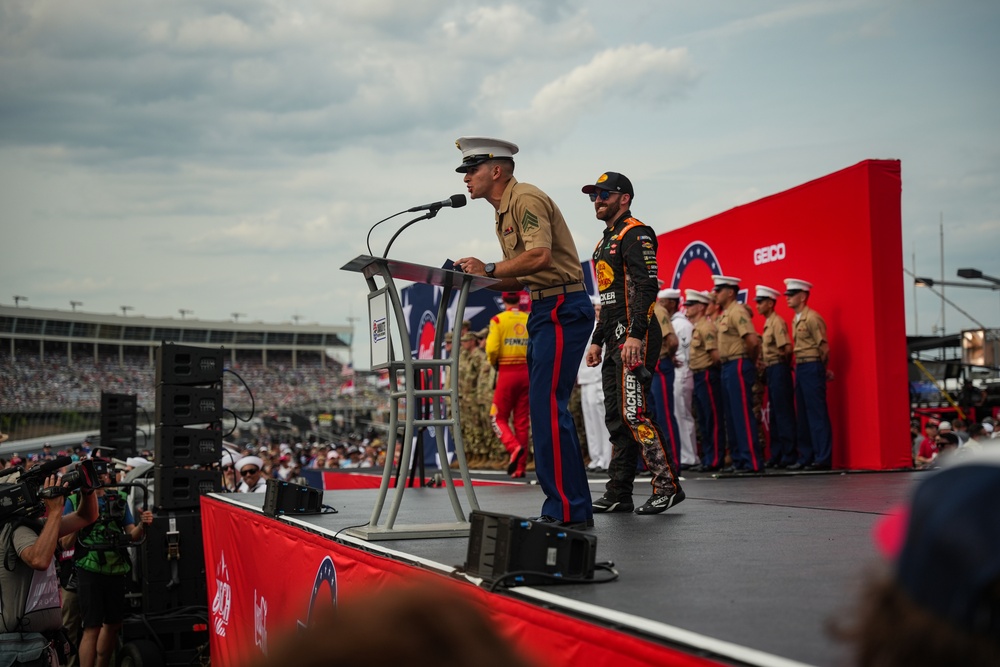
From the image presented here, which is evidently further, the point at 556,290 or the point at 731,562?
the point at 556,290

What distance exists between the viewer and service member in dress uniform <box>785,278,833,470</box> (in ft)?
35.5

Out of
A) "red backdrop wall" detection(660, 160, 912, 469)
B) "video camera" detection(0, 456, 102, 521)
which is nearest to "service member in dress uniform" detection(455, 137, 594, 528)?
"video camera" detection(0, 456, 102, 521)

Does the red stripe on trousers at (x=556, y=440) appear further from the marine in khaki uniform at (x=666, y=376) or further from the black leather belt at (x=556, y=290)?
the marine in khaki uniform at (x=666, y=376)

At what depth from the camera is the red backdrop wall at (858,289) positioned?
1059 cm

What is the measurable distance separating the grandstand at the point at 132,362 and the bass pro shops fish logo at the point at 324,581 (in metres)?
63.1

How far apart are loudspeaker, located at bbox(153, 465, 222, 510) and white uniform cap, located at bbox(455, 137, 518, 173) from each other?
6.43m

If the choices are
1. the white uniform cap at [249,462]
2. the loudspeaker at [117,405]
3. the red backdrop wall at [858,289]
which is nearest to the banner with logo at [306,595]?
the white uniform cap at [249,462]

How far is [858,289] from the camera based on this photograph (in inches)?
428

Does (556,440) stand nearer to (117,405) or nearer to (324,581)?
(324,581)

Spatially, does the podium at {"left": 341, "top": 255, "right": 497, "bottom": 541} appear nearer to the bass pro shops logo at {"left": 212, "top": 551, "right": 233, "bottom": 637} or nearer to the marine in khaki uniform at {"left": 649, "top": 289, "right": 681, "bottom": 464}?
the bass pro shops logo at {"left": 212, "top": 551, "right": 233, "bottom": 637}

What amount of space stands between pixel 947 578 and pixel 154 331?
94.8m

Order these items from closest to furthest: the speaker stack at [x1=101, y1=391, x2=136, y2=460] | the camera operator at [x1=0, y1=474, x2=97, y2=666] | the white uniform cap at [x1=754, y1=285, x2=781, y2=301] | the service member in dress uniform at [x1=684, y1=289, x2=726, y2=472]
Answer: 1. the camera operator at [x1=0, y1=474, x2=97, y2=666]
2. the white uniform cap at [x1=754, y1=285, x2=781, y2=301]
3. the service member in dress uniform at [x1=684, y1=289, x2=726, y2=472]
4. the speaker stack at [x1=101, y1=391, x2=136, y2=460]

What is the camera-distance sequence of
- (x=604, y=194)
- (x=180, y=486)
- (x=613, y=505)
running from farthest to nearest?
(x=180, y=486)
(x=604, y=194)
(x=613, y=505)

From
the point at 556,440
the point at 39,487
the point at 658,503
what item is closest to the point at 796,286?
the point at 658,503
